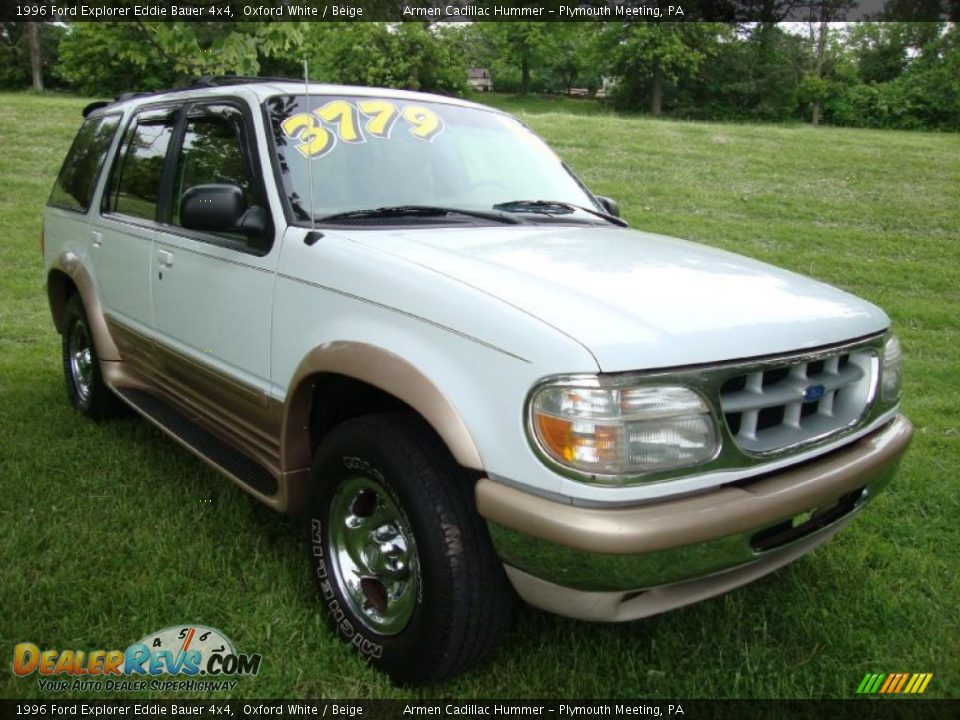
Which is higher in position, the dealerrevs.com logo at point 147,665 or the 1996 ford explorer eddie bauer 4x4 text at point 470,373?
the 1996 ford explorer eddie bauer 4x4 text at point 470,373

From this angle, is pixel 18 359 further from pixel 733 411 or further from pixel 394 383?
pixel 733 411

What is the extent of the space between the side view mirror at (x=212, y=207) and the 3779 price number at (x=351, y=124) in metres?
0.38

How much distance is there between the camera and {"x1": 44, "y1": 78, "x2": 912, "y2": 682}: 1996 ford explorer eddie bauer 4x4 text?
1928mm

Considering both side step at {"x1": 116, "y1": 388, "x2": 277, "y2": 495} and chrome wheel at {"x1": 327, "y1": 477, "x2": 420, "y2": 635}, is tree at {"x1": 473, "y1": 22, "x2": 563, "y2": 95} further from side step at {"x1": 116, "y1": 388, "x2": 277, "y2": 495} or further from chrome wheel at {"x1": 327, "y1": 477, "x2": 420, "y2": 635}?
chrome wheel at {"x1": 327, "y1": 477, "x2": 420, "y2": 635}

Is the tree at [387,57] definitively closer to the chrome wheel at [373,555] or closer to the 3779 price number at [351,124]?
the 3779 price number at [351,124]

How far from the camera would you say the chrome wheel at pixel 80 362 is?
15.3 ft

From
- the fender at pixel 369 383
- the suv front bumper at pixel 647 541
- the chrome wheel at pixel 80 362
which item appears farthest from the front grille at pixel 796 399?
the chrome wheel at pixel 80 362

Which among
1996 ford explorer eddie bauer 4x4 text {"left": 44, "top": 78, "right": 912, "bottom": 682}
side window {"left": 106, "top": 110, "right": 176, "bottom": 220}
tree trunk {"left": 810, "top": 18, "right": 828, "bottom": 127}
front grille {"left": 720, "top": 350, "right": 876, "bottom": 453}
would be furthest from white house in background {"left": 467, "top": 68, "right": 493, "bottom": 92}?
front grille {"left": 720, "top": 350, "right": 876, "bottom": 453}

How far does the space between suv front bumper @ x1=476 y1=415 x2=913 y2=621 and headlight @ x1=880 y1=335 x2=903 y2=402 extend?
0.50 meters

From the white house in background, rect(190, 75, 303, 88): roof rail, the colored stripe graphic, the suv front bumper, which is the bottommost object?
the colored stripe graphic

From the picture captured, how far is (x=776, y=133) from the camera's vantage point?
19922mm

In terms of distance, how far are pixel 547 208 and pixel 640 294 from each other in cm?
123

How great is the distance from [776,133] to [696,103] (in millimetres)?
30336

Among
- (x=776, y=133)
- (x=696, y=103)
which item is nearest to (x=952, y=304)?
(x=776, y=133)
